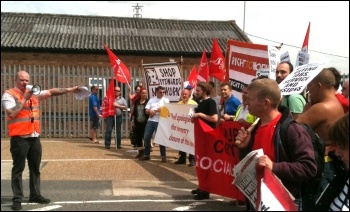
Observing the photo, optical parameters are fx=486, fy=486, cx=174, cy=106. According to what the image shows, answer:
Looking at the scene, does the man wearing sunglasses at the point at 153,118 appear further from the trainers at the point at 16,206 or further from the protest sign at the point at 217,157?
the trainers at the point at 16,206

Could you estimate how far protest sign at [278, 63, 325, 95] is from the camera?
11.9ft

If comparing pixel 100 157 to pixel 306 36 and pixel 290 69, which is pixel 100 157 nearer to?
pixel 306 36

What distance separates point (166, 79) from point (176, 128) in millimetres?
1653

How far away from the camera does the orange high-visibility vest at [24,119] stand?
5031 millimetres

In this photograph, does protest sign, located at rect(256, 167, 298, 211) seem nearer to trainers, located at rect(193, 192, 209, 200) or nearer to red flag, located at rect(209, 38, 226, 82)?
trainers, located at rect(193, 192, 209, 200)

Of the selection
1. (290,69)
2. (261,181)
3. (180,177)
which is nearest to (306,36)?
(290,69)

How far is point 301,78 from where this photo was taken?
12.7 feet

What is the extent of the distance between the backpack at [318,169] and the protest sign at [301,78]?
0.75m

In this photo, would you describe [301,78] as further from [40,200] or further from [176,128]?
[176,128]

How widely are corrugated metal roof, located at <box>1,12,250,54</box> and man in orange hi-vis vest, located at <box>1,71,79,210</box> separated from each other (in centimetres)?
1108

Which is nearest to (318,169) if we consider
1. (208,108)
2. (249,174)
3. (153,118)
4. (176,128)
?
(249,174)

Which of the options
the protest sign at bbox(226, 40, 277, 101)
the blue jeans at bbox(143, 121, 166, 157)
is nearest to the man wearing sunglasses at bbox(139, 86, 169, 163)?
the blue jeans at bbox(143, 121, 166, 157)

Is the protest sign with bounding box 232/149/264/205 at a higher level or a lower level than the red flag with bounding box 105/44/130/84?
lower

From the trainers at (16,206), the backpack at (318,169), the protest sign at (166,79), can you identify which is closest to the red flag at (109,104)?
the protest sign at (166,79)
